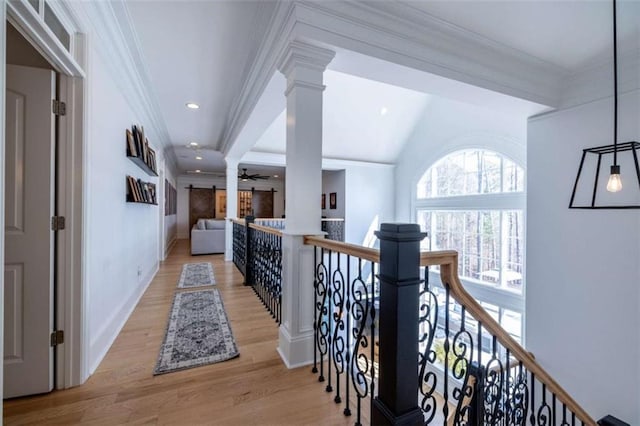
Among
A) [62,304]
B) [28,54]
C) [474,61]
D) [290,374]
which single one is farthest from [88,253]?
[474,61]

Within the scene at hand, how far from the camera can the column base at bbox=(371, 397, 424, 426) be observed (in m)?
0.98

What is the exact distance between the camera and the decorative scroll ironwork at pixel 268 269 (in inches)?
103

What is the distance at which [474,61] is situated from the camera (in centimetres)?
247

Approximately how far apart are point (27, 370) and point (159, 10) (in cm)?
251

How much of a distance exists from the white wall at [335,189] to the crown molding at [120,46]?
5.42m

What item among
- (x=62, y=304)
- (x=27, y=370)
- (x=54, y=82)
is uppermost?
(x=54, y=82)

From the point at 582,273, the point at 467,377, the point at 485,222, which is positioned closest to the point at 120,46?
the point at 467,377

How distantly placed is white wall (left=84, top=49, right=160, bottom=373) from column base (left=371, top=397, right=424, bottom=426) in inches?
73.3

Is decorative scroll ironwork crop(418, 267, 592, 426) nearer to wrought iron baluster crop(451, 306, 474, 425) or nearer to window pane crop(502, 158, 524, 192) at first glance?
wrought iron baluster crop(451, 306, 474, 425)

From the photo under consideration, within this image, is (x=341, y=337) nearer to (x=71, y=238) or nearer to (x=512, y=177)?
(x=71, y=238)

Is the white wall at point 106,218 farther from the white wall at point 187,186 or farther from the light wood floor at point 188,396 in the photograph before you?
→ the white wall at point 187,186

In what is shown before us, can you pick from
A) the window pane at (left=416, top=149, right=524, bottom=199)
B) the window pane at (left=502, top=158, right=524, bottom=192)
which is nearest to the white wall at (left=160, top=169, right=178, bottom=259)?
the window pane at (left=416, top=149, right=524, bottom=199)

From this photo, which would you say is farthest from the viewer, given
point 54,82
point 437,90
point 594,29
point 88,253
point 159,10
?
point 437,90

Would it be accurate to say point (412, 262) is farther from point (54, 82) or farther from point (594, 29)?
point (594, 29)
